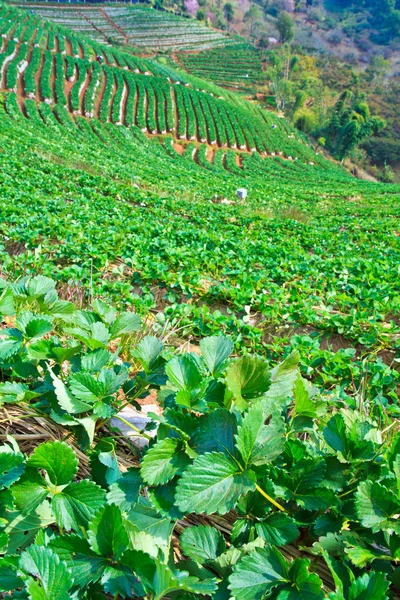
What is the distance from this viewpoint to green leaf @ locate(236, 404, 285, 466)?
0.91 metres

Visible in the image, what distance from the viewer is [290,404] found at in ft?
5.47

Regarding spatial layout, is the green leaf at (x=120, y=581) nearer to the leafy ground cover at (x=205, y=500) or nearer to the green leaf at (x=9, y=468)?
the leafy ground cover at (x=205, y=500)

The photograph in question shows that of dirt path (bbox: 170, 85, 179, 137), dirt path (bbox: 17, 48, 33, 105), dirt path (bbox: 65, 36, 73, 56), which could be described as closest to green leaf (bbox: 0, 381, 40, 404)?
dirt path (bbox: 17, 48, 33, 105)

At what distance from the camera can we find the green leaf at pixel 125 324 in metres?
1.50

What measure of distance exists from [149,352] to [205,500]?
1.89 ft

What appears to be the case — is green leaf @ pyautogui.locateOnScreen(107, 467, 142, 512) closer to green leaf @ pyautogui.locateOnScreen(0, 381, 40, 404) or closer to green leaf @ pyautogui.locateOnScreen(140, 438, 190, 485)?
green leaf @ pyautogui.locateOnScreen(140, 438, 190, 485)

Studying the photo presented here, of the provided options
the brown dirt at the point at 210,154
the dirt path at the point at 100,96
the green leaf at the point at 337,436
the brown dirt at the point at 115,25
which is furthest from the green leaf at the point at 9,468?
the brown dirt at the point at 115,25

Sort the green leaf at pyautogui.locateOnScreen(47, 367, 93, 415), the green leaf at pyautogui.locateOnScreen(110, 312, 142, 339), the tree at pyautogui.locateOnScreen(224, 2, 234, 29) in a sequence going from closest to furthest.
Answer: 1. the green leaf at pyautogui.locateOnScreen(47, 367, 93, 415)
2. the green leaf at pyautogui.locateOnScreen(110, 312, 142, 339)
3. the tree at pyautogui.locateOnScreen(224, 2, 234, 29)

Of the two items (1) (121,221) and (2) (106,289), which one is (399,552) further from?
(1) (121,221)

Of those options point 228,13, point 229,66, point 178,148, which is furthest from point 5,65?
point 228,13

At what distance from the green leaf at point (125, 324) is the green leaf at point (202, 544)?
2.52ft

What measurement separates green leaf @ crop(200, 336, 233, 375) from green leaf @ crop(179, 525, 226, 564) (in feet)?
1.46

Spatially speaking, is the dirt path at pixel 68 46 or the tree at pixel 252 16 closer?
the dirt path at pixel 68 46

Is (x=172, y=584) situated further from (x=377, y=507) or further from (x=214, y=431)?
(x=377, y=507)
